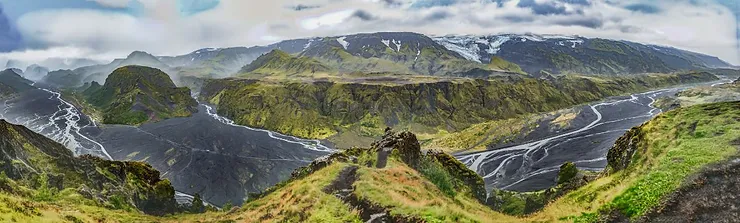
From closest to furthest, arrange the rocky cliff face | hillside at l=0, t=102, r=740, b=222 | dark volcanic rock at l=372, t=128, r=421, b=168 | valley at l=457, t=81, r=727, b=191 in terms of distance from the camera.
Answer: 1. hillside at l=0, t=102, r=740, b=222
2. the rocky cliff face
3. dark volcanic rock at l=372, t=128, r=421, b=168
4. valley at l=457, t=81, r=727, b=191

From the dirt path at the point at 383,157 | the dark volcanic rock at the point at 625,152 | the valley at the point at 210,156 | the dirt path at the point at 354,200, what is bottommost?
the valley at the point at 210,156

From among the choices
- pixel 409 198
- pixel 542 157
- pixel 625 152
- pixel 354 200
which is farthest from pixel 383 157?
pixel 542 157

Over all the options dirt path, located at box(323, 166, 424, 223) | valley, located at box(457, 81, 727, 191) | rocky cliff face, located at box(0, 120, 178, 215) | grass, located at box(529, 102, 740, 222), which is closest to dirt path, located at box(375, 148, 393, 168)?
dirt path, located at box(323, 166, 424, 223)

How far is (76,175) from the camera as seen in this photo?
164ft

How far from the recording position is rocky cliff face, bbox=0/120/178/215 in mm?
44844

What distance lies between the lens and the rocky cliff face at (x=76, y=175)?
4484 cm

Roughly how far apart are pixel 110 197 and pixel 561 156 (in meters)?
134

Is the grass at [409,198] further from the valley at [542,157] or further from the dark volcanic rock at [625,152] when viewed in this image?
the valley at [542,157]

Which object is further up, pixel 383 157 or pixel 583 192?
pixel 583 192

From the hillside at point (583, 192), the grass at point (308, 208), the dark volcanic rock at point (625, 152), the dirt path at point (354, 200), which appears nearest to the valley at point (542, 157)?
the dark volcanic rock at point (625, 152)

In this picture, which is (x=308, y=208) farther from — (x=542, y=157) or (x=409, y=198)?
(x=542, y=157)

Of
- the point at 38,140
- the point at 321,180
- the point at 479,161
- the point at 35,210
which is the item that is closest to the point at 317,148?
the point at 479,161

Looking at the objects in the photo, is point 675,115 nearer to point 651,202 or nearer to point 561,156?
point 651,202

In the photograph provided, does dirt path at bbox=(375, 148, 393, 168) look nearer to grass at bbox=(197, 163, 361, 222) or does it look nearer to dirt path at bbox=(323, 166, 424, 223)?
dirt path at bbox=(323, 166, 424, 223)
